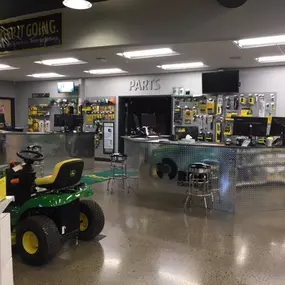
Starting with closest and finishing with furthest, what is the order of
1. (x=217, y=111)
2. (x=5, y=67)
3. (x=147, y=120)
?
1. (x=147, y=120)
2. (x=217, y=111)
3. (x=5, y=67)

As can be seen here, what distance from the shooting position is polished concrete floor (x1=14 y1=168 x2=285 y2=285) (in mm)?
3043

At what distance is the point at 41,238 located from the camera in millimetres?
3164

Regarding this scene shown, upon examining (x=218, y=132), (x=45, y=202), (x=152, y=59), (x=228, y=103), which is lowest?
(x=45, y=202)

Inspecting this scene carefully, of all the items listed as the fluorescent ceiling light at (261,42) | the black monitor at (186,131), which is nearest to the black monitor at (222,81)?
the black monitor at (186,131)

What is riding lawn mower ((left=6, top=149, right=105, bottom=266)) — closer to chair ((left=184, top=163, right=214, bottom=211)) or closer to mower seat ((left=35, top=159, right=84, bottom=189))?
mower seat ((left=35, top=159, right=84, bottom=189))

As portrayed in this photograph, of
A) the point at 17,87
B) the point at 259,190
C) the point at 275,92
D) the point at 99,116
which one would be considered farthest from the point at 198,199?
the point at 17,87

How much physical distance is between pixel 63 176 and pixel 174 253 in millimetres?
1517

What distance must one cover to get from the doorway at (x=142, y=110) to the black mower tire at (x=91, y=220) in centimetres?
655

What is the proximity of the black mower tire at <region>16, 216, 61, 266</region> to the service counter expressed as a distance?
5123 millimetres

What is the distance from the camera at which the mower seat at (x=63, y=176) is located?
3465mm

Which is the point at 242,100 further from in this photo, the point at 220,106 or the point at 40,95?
the point at 40,95

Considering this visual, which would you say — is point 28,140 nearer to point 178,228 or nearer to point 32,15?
point 32,15

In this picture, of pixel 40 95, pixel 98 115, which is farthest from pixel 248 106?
pixel 40 95

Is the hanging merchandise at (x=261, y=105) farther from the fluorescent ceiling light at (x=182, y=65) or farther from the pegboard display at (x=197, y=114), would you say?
the fluorescent ceiling light at (x=182, y=65)
